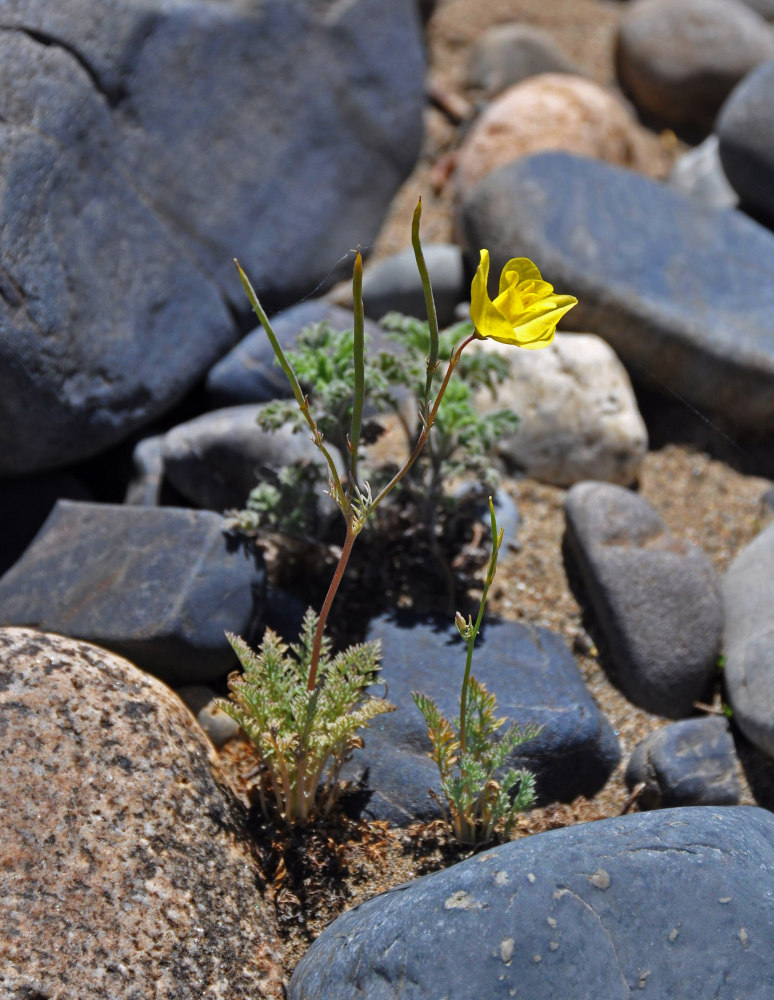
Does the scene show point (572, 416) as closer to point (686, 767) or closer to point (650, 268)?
point (650, 268)

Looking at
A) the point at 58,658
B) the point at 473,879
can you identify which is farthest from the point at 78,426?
the point at 473,879

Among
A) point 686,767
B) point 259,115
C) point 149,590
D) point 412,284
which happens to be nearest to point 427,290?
point 149,590

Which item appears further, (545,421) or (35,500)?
(545,421)

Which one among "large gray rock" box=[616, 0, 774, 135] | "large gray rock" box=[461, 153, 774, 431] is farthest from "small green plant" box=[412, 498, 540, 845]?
"large gray rock" box=[616, 0, 774, 135]

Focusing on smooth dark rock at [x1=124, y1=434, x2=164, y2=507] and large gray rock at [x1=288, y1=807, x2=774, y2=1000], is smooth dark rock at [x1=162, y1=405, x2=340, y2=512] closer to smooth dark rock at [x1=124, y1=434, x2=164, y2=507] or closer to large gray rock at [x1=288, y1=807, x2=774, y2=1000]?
smooth dark rock at [x1=124, y1=434, x2=164, y2=507]

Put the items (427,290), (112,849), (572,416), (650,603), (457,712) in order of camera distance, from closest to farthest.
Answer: (427,290)
(112,849)
(457,712)
(650,603)
(572,416)

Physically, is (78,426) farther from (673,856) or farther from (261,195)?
(673,856)
